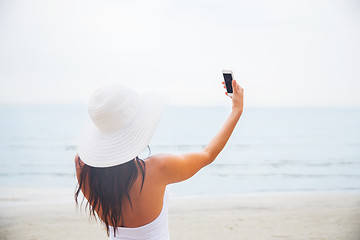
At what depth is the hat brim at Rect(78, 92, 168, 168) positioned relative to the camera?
36.4 inches

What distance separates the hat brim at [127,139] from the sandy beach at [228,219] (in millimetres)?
2759

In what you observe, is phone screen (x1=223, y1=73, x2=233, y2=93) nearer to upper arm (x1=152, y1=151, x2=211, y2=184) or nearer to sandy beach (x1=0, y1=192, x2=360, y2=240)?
upper arm (x1=152, y1=151, x2=211, y2=184)

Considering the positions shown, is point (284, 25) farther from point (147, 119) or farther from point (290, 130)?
point (147, 119)

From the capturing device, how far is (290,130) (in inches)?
561

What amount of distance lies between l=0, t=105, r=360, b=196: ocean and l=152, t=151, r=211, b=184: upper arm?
16.8ft

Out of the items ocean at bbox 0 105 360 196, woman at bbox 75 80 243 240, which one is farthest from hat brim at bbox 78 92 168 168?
ocean at bbox 0 105 360 196

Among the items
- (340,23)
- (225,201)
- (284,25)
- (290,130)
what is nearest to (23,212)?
(225,201)

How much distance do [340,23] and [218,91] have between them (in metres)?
7.37

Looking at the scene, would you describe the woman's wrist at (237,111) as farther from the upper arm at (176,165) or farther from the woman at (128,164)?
the upper arm at (176,165)

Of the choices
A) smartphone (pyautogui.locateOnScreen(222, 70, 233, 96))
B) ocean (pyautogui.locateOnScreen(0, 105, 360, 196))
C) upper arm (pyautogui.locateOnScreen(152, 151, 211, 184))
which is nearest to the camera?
upper arm (pyautogui.locateOnScreen(152, 151, 211, 184))

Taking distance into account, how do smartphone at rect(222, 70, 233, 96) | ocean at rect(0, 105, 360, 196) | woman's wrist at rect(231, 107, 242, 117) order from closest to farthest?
woman's wrist at rect(231, 107, 242, 117), smartphone at rect(222, 70, 233, 96), ocean at rect(0, 105, 360, 196)

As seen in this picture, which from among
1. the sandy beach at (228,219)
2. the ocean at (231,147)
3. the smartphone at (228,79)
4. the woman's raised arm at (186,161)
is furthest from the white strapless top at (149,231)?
the ocean at (231,147)

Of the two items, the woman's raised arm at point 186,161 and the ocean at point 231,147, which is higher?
the woman's raised arm at point 186,161

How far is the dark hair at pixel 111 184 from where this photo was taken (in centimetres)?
92
